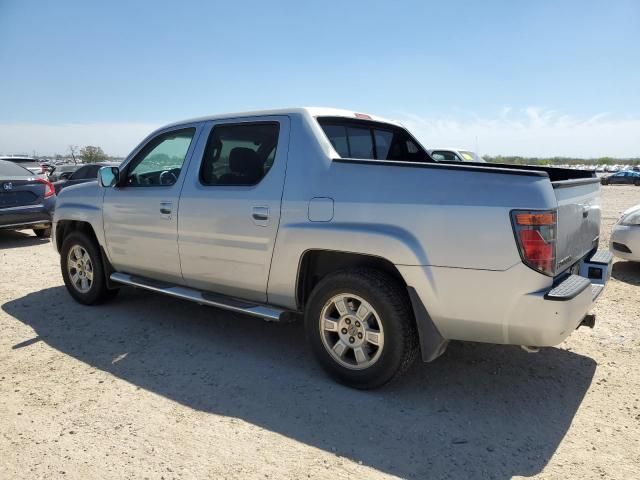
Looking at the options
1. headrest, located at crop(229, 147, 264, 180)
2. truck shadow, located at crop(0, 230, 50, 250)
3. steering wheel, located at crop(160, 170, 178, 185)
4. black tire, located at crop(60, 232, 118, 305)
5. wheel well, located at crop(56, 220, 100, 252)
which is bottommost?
truck shadow, located at crop(0, 230, 50, 250)

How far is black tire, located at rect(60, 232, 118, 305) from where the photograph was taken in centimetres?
512

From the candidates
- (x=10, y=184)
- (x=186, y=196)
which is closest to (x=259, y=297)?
(x=186, y=196)

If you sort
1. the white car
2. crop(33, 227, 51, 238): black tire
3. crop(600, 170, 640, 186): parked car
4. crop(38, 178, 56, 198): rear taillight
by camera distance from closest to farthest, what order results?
the white car < crop(38, 178, 56, 198): rear taillight < crop(33, 227, 51, 238): black tire < crop(600, 170, 640, 186): parked car

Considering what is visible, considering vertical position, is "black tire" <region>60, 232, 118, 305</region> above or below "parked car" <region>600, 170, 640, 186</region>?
above

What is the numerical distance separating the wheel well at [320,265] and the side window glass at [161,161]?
1.63m

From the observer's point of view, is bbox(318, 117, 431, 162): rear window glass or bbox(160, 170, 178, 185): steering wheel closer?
bbox(318, 117, 431, 162): rear window glass

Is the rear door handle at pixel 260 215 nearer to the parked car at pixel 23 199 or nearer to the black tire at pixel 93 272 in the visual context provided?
the black tire at pixel 93 272

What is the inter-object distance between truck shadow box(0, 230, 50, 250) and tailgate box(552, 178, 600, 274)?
9.50 metres

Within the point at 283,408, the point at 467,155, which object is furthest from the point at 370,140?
the point at 467,155

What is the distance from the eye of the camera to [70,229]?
5516 millimetres

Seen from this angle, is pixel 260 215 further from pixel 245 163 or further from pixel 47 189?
pixel 47 189

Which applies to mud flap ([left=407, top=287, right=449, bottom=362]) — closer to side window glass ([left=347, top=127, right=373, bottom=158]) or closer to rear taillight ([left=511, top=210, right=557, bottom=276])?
rear taillight ([left=511, top=210, right=557, bottom=276])

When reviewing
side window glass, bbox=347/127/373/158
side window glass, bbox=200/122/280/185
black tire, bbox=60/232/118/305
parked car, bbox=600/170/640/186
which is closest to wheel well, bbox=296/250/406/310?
side window glass, bbox=200/122/280/185

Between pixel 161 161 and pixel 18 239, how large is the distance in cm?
723
